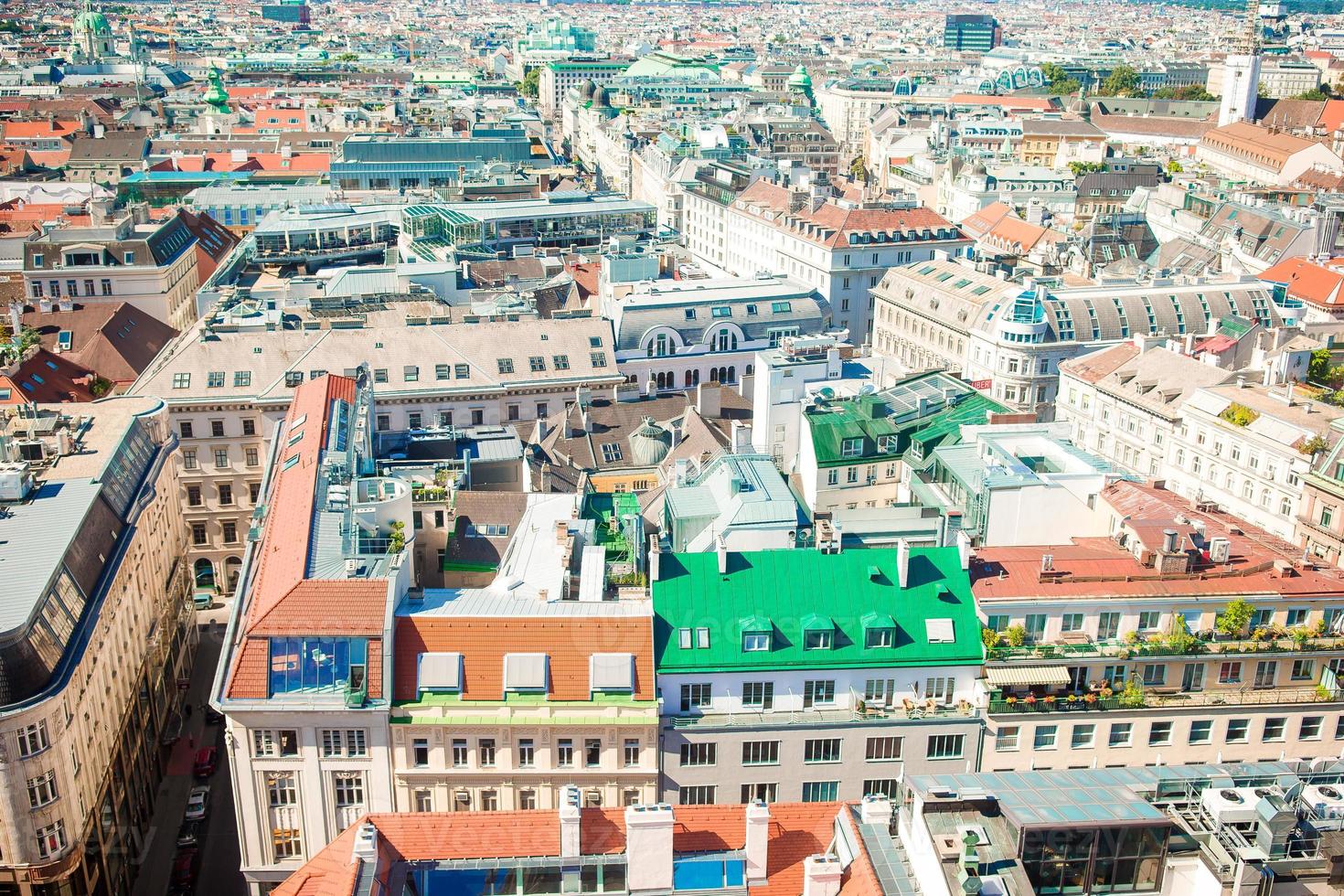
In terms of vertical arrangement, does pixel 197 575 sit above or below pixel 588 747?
below

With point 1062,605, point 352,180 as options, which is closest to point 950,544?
point 1062,605

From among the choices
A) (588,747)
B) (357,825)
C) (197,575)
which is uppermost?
(357,825)

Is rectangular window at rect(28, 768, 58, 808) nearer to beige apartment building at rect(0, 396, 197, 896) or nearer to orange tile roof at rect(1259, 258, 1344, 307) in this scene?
beige apartment building at rect(0, 396, 197, 896)

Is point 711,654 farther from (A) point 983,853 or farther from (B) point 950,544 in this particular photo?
(A) point 983,853

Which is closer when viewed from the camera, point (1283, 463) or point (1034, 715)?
point (1034, 715)

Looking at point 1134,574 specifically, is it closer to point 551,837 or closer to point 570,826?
point 570,826

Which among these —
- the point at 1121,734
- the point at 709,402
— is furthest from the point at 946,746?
the point at 709,402

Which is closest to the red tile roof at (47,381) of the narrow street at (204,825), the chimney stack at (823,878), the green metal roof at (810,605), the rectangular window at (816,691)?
the narrow street at (204,825)
